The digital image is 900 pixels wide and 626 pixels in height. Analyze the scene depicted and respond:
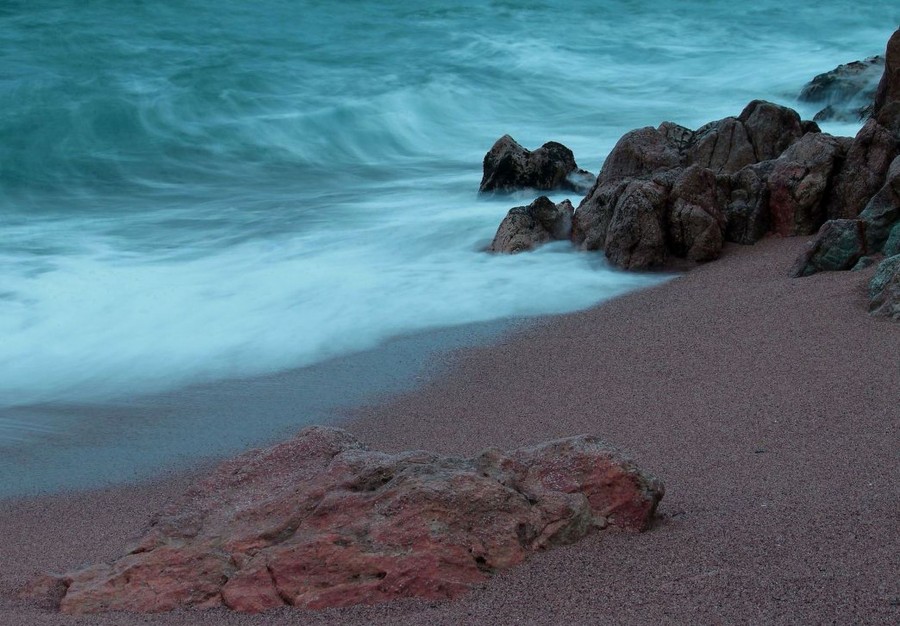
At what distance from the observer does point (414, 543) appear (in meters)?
3.15

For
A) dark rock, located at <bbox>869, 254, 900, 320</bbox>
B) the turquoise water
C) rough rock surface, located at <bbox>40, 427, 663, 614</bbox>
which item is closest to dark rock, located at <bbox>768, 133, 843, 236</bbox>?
the turquoise water

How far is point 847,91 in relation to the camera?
13.8 m

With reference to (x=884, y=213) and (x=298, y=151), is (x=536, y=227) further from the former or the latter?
(x=298, y=151)

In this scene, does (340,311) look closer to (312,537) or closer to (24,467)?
(24,467)

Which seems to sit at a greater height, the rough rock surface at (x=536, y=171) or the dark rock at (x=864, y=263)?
the rough rock surface at (x=536, y=171)

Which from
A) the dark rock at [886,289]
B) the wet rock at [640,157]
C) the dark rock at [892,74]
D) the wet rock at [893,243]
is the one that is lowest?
the dark rock at [886,289]

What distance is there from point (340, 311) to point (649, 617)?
4.90m

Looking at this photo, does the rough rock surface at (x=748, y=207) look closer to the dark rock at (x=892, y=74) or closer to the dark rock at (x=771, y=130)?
the dark rock at (x=771, y=130)

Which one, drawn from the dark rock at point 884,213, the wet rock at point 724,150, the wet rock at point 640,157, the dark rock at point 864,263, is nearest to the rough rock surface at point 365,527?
the dark rock at point 864,263

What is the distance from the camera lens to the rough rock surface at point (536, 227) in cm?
841

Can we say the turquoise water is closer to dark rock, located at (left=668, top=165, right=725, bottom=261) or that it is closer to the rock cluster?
dark rock, located at (left=668, top=165, right=725, bottom=261)

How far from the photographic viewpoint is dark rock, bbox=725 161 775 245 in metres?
7.73

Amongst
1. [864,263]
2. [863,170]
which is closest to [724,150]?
[863,170]

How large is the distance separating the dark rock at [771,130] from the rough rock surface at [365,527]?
226 inches
